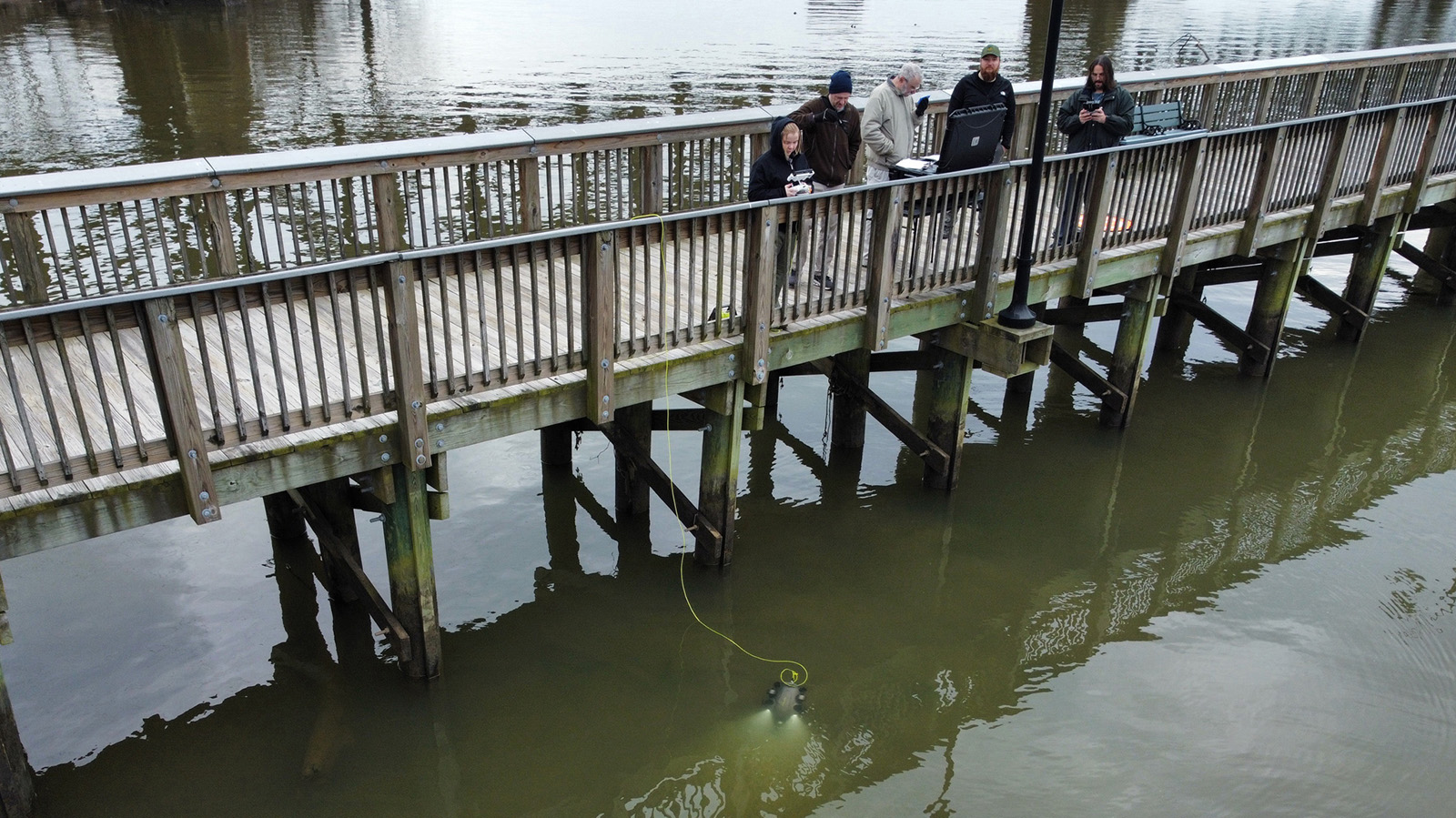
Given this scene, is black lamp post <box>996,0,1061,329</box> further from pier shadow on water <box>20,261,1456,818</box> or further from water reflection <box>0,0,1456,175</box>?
water reflection <box>0,0,1456,175</box>

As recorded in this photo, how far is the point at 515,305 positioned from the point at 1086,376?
269 inches

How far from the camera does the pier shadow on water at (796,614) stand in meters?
7.27

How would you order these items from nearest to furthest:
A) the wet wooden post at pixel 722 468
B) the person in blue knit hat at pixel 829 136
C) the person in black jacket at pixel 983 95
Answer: the wet wooden post at pixel 722 468 → the person in blue knit hat at pixel 829 136 → the person in black jacket at pixel 983 95

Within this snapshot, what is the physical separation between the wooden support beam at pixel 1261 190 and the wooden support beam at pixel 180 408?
10.1 metres

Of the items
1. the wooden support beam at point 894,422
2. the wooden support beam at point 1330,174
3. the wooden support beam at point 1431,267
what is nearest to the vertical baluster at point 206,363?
the wooden support beam at point 894,422

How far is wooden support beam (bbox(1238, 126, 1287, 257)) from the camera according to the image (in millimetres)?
11273

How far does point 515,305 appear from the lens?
7.01 metres

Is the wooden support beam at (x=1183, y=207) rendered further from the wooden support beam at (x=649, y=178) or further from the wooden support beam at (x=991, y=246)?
the wooden support beam at (x=649, y=178)

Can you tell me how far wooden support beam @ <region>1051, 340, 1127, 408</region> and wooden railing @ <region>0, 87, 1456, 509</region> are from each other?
1.35m

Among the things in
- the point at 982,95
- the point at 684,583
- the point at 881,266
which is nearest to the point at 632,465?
the point at 684,583

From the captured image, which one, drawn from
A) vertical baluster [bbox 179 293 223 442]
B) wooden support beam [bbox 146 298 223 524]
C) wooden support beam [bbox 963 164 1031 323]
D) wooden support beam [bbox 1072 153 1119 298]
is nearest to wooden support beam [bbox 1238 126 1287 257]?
wooden support beam [bbox 1072 153 1119 298]

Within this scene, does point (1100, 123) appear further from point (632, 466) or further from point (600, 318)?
point (600, 318)

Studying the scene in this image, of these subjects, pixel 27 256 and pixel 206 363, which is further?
pixel 27 256

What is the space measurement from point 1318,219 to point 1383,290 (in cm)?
565
